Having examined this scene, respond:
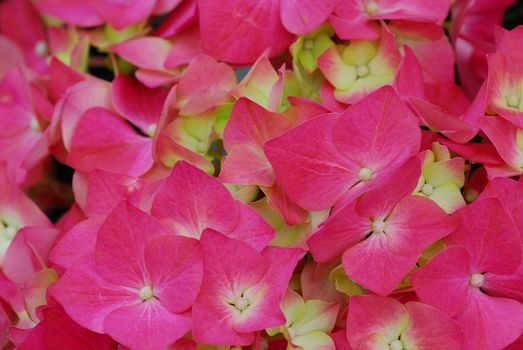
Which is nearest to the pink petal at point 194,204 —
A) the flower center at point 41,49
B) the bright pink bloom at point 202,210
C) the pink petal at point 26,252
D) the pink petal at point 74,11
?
the bright pink bloom at point 202,210

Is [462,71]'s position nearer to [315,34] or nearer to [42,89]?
[315,34]

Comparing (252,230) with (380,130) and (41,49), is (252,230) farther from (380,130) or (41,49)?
(41,49)

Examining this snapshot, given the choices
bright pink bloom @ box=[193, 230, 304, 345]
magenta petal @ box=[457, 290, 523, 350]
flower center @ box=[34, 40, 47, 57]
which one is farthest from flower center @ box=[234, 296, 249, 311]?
flower center @ box=[34, 40, 47, 57]

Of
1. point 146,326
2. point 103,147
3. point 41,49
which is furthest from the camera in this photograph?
point 41,49

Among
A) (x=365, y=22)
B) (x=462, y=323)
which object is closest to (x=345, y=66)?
(x=365, y=22)

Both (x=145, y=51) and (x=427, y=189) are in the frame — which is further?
(x=145, y=51)

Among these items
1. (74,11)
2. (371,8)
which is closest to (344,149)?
(371,8)

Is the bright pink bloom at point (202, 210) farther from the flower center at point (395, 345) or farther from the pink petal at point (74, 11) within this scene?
the pink petal at point (74, 11)
